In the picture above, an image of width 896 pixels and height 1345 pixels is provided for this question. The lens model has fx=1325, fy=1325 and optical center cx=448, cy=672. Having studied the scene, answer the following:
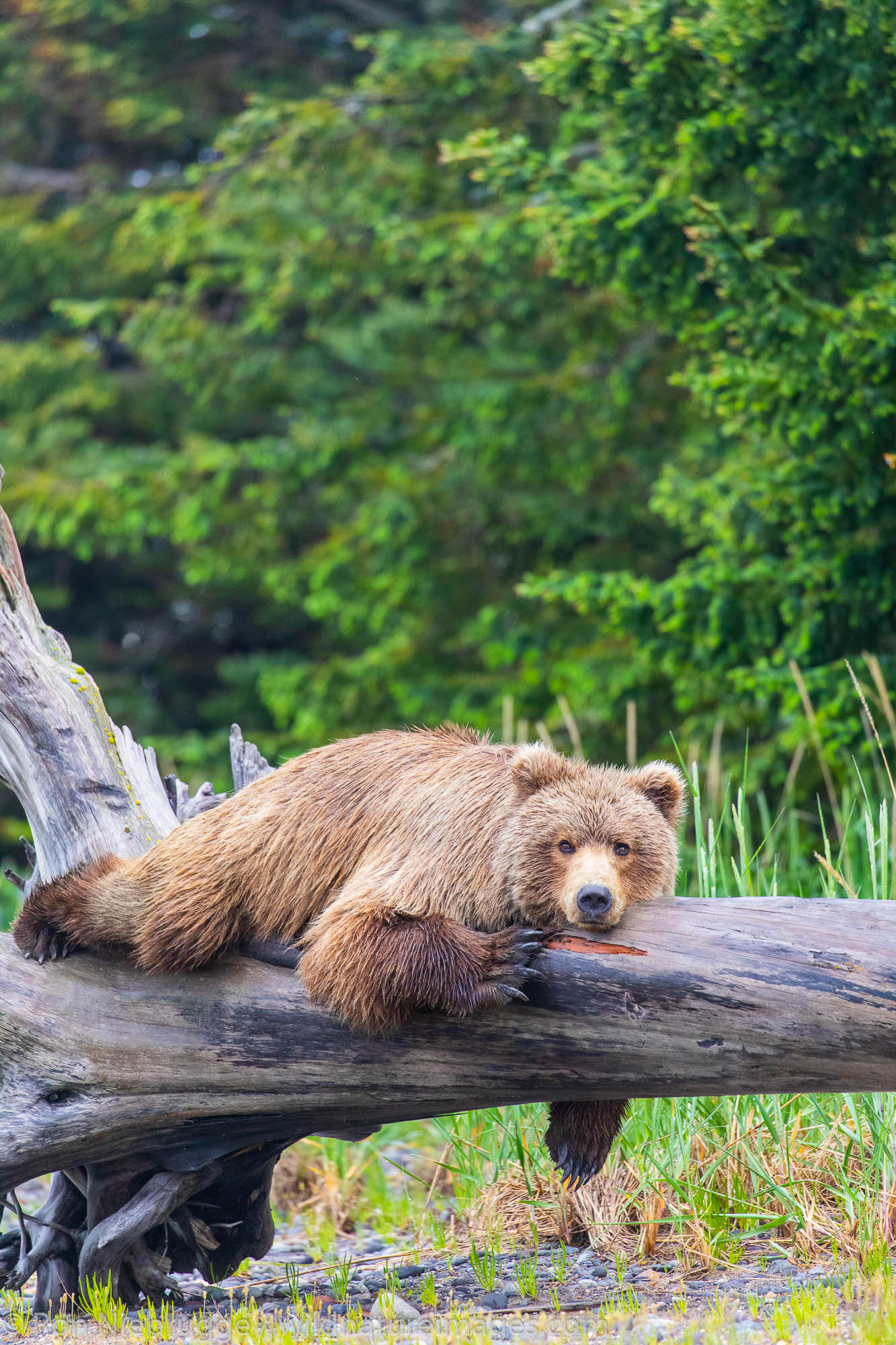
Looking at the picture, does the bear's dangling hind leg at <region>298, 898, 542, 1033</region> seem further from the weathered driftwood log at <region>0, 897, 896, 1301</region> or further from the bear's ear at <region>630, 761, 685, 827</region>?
the bear's ear at <region>630, 761, 685, 827</region>

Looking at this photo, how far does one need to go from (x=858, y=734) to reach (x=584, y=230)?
2.89m

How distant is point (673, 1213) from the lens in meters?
4.55

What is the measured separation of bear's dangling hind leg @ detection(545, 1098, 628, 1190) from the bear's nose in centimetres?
83

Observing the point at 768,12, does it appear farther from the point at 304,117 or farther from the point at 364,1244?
the point at 364,1244

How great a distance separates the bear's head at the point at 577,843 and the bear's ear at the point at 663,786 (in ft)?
0.12

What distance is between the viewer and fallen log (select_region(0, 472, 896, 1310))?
3555mm

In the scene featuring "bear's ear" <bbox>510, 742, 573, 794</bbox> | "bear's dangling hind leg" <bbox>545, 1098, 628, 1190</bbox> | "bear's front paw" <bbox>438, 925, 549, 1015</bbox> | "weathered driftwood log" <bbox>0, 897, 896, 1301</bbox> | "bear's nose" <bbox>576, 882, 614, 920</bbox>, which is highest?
"bear's ear" <bbox>510, 742, 573, 794</bbox>

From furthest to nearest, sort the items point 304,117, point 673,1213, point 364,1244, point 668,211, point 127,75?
point 127,75 < point 304,117 < point 668,211 < point 364,1244 < point 673,1213

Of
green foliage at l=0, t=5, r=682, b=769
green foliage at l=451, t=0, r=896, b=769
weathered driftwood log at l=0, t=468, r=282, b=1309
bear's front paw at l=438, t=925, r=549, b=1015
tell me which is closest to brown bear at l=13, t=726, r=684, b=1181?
bear's front paw at l=438, t=925, r=549, b=1015

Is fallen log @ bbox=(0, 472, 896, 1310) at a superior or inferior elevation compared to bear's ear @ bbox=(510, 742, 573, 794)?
inferior

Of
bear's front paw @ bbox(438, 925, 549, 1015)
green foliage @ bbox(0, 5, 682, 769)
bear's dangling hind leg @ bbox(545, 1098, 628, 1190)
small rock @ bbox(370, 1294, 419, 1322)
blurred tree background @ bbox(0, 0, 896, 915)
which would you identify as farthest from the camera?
green foliage @ bbox(0, 5, 682, 769)

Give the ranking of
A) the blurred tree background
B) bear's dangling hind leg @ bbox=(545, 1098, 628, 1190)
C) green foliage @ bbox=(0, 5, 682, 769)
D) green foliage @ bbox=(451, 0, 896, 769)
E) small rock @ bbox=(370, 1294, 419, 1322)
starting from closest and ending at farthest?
small rock @ bbox=(370, 1294, 419, 1322) < bear's dangling hind leg @ bbox=(545, 1098, 628, 1190) < green foliage @ bbox=(451, 0, 896, 769) < the blurred tree background < green foliage @ bbox=(0, 5, 682, 769)

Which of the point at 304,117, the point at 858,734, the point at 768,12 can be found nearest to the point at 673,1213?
the point at 858,734

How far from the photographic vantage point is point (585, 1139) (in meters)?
4.11
